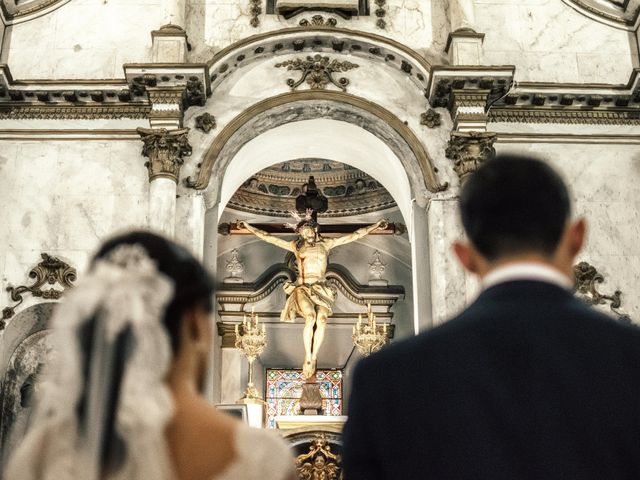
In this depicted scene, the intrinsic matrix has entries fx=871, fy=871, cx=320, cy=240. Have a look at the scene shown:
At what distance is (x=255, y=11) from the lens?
34.6 feet

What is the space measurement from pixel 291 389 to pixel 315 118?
6.68 metres

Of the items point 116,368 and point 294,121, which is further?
point 294,121

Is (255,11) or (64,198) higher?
(255,11)

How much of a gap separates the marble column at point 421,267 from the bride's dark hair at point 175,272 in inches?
285

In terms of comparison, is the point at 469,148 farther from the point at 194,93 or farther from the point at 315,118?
the point at 194,93

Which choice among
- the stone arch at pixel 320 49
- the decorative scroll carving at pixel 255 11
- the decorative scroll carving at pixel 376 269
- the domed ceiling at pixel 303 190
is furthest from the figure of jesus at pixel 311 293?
the decorative scroll carving at pixel 376 269

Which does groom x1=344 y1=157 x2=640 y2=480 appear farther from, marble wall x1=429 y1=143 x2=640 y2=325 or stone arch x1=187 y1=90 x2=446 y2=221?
stone arch x1=187 y1=90 x2=446 y2=221

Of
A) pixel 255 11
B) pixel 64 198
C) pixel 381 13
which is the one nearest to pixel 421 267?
pixel 381 13

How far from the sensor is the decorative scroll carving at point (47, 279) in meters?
9.26

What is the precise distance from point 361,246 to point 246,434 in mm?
14355

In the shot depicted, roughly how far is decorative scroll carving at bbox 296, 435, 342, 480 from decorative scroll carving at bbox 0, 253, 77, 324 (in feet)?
10.6

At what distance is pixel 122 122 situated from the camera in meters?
10.1

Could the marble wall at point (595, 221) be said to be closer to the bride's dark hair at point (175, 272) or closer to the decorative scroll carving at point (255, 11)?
the decorative scroll carving at point (255, 11)

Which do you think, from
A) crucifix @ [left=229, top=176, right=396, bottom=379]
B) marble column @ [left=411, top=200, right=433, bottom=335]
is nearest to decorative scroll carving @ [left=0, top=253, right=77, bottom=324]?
crucifix @ [left=229, top=176, right=396, bottom=379]
